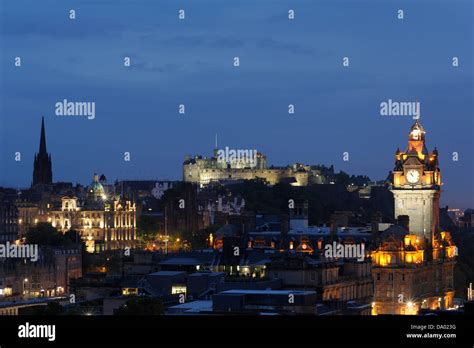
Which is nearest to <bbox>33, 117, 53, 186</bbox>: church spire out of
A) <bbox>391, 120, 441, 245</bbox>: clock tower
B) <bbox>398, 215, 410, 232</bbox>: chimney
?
<bbox>391, 120, 441, 245</bbox>: clock tower

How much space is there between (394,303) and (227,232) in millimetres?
13599

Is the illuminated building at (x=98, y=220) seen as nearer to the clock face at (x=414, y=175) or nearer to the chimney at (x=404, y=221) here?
the clock face at (x=414, y=175)

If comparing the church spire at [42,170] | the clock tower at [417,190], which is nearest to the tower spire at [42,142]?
the church spire at [42,170]

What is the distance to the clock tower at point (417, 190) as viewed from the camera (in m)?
97.8

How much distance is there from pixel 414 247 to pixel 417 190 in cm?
1122

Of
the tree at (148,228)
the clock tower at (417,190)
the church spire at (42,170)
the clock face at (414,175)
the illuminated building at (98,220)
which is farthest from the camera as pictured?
the church spire at (42,170)

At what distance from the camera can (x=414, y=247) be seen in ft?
289

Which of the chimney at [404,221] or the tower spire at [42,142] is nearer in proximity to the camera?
the chimney at [404,221]

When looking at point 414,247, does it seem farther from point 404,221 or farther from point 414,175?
point 414,175

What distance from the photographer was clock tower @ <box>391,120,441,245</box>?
97.8 m

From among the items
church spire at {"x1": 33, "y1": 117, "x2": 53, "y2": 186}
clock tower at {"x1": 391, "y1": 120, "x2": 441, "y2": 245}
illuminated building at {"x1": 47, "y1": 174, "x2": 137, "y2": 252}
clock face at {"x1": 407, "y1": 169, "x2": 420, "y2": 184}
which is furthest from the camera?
church spire at {"x1": 33, "y1": 117, "x2": 53, "y2": 186}

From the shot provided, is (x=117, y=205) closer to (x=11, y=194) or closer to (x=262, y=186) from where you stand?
(x=11, y=194)

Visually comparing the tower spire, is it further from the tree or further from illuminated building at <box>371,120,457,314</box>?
illuminated building at <box>371,120,457,314</box>

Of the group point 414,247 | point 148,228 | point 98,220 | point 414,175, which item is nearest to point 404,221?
point 414,247
